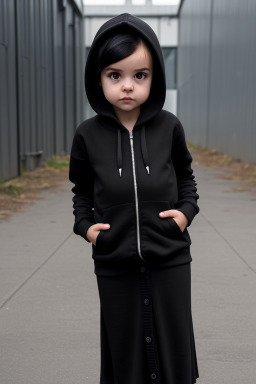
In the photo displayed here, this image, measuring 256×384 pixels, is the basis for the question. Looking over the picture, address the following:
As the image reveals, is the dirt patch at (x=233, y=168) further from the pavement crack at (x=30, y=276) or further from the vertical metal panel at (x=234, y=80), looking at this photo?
the pavement crack at (x=30, y=276)

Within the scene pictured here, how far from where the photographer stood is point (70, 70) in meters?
22.6

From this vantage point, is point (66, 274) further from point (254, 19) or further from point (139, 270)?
point (254, 19)

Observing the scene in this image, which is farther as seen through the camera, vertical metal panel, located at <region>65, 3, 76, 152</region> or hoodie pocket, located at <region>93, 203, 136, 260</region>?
vertical metal panel, located at <region>65, 3, 76, 152</region>

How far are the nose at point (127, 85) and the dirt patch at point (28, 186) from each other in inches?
216

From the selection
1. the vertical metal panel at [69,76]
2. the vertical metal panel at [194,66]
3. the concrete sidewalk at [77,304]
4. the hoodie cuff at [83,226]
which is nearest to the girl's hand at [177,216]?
the hoodie cuff at [83,226]

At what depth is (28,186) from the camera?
35.0 feet

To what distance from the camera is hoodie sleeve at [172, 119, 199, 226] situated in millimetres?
2121

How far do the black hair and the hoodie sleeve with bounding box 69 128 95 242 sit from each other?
29 cm

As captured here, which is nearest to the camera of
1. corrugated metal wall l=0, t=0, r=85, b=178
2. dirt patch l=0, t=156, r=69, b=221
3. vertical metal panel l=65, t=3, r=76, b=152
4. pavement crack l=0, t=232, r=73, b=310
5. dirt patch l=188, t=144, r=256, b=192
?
pavement crack l=0, t=232, r=73, b=310

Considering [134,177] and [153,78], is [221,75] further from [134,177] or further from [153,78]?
[134,177]

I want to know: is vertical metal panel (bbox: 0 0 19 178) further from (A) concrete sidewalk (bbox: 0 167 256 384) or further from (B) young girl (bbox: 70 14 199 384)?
(B) young girl (bbox: 70 14 199 384)

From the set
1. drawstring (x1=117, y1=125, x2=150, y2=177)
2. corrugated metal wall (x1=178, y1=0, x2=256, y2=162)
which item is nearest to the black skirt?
drawstring (x1=117, y1=125, x2=150, y2=177)

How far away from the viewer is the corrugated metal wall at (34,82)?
37.0 feet

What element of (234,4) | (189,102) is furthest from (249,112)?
(189,102)
